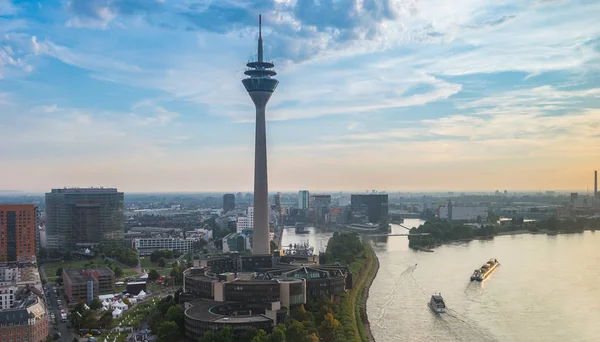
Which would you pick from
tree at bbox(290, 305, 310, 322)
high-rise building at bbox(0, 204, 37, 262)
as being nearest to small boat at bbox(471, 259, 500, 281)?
tree at bbox(290, 305, 310, 322)

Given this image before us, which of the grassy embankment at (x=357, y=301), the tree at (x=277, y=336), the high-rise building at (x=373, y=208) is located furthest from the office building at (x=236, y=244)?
the tree at (x=277, y=336)

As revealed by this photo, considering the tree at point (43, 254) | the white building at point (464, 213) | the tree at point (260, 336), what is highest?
the white building at point (464, 213)

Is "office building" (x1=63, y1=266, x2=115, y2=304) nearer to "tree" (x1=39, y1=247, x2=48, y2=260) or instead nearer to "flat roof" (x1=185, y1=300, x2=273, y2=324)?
"flat roof" (x1=185, y1=300, x2=273, y2=324)

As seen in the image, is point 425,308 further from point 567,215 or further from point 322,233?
point 567,215

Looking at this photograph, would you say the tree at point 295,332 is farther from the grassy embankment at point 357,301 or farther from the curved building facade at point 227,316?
the grassy embankment at point 357,301

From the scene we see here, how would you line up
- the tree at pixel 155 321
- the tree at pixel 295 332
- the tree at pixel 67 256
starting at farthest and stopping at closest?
the tree at pixel 67 256, the tree at pixel 155 321, the tree at pixel 295 332

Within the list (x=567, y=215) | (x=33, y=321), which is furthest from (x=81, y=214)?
(x=567, y=215)
